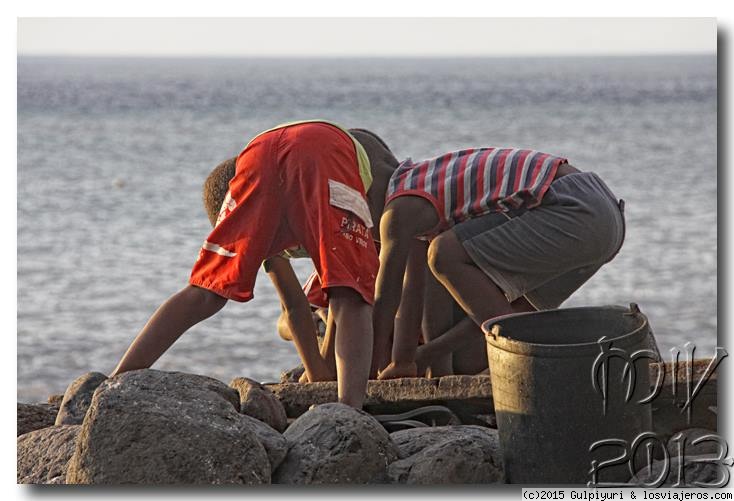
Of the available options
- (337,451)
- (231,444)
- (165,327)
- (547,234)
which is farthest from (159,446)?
(547,234)

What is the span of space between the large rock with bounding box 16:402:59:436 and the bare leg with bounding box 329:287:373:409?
126 cm

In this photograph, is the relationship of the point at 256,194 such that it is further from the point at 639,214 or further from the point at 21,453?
the point at 639,214

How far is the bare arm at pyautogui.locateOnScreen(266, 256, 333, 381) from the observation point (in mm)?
5051

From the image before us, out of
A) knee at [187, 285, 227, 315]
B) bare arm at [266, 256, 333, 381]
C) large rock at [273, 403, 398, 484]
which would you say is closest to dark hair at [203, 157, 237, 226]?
bare arm at [266, 256, 333, 381]

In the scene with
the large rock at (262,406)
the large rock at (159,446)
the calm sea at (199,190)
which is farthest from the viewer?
the calm sea at (199,190)

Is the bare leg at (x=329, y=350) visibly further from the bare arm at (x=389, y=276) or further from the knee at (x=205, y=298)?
the knee at (x=205, y=298)

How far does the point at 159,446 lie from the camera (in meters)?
3.99

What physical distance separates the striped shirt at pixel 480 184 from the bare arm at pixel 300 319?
540mm

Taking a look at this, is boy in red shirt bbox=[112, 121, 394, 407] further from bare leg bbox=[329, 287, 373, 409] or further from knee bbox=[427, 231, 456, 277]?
knee bbox=[427, 231, 456, 277]

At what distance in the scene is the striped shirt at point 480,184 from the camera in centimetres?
476

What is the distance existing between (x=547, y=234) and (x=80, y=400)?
5.83ft

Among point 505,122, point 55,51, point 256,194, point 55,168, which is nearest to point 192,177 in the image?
point 55,168

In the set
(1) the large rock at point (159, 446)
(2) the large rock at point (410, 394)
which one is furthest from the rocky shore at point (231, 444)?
Result: (2) the large rock at point (410, 394)

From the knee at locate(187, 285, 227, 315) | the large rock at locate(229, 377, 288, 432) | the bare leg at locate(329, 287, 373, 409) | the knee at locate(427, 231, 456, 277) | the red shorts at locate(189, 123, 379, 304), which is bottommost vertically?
the large rock at locate(229, 377, 288, 432)
